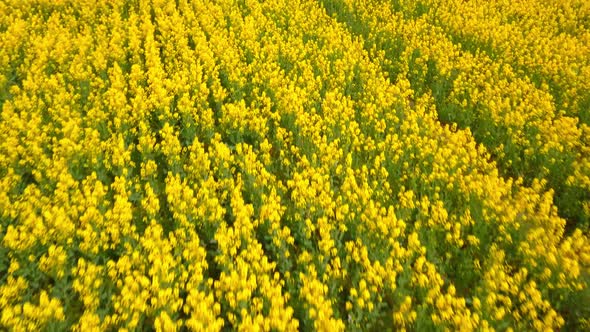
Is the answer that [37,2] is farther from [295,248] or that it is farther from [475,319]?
[475,319]

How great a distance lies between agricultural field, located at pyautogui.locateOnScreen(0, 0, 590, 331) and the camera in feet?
13.3

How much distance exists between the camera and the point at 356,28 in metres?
11.6

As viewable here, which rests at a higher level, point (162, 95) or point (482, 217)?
point (482, 217)

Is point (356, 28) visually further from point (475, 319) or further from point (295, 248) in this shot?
point (475, 319)

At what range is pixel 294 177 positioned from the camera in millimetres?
5648

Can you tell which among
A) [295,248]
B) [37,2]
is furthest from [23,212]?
[37,2]

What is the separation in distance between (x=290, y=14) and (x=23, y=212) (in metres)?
8.93

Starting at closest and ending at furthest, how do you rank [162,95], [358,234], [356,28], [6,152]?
[358,234] → [6,152] → [162,95] → [356,28]

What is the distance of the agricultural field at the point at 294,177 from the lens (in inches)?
160

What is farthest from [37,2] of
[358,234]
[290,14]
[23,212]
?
[358,234]

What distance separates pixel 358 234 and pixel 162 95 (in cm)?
450

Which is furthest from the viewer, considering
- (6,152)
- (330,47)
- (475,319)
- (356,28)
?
(356,28)

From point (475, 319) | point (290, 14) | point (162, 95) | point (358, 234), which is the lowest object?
point (290, 14)

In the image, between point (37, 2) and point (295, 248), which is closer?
point (295, 248)
